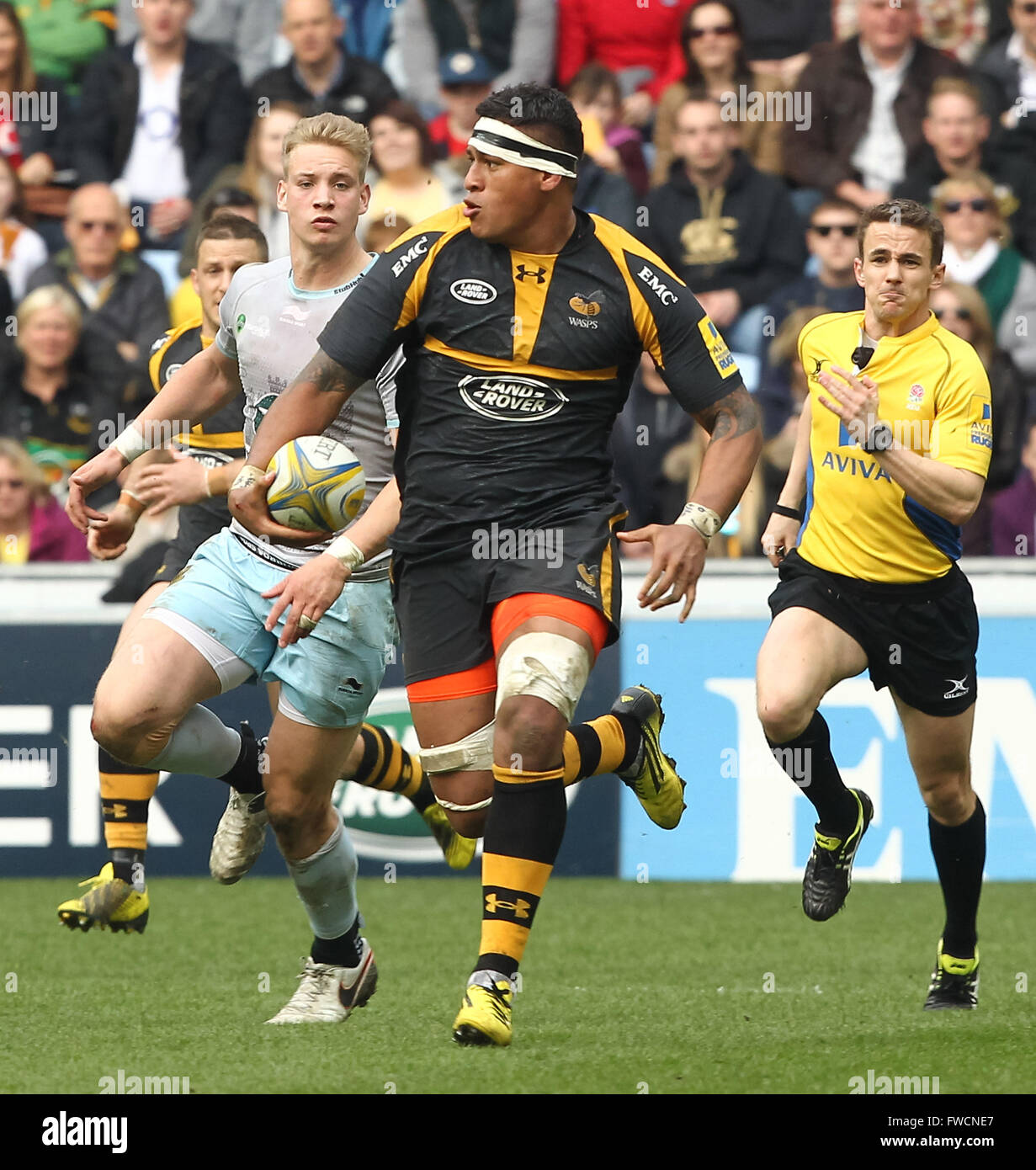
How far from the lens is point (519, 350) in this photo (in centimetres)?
537

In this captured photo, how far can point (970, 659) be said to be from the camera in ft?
21.1

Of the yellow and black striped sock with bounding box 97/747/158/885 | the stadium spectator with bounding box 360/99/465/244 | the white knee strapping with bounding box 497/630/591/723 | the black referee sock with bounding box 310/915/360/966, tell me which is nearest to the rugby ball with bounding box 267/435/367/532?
the white knee strapping with bounding box 497/630/591/723

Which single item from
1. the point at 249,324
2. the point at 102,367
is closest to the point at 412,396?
the point at 249,324

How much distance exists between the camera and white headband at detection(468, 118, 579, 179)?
5316 mm

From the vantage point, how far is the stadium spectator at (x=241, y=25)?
40.6 feet

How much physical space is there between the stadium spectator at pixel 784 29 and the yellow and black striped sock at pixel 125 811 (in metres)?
6.69

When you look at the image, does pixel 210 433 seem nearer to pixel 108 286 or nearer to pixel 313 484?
pixel 313 484

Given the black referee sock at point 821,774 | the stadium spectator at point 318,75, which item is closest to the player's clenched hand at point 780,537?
the black referee sock at point 821,774

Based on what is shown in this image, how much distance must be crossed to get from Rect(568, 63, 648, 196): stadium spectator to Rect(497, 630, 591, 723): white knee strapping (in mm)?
6844

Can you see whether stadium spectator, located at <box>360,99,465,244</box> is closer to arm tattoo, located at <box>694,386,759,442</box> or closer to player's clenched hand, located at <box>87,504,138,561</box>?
player's clenched hand, located at <box>87,504,138,561</box>

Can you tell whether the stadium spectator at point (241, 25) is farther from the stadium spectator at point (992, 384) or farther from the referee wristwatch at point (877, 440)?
→ the referee wristwatch at point (877, 440)

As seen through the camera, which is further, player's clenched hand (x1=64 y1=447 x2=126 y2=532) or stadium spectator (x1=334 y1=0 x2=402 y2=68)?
stadium spectator (x1=334 y1=0 x2=402 y2=68)

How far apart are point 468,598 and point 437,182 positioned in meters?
6.54

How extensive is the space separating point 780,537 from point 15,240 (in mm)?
6609
